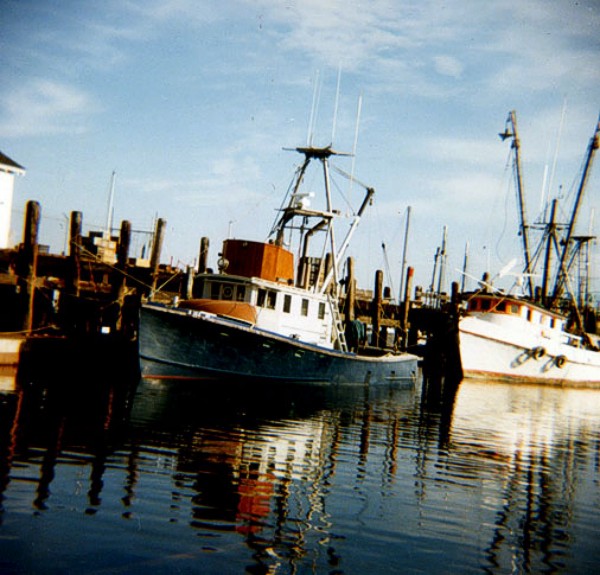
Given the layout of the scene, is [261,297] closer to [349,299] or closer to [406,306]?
[349,299]

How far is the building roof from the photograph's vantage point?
27.5m

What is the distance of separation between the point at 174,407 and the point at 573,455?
33.0 feet

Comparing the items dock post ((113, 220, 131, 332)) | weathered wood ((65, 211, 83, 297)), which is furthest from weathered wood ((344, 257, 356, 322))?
weathered wood ((65, 211, 83, 297))

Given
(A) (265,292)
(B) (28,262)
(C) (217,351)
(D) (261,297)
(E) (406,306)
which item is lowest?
(C) (217,351)

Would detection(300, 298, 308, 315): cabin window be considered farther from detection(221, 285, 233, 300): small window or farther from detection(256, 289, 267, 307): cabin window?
detection(221, 285, 233, 300): small window

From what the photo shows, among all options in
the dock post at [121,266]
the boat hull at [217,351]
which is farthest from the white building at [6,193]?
the boat hull at [217,351]

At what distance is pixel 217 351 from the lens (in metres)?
20.5

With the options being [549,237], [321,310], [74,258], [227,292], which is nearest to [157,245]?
[74,258]

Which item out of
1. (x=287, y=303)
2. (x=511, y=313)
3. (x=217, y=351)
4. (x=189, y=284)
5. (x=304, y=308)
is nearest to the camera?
(x=217, y=351)

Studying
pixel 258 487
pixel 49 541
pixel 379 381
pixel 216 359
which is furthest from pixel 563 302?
pixel 49 541

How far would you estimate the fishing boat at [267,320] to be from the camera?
19.8m

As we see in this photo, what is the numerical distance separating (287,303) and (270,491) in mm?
14392

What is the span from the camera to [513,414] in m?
22.3

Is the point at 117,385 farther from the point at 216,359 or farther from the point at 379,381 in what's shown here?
the point at 379,381
